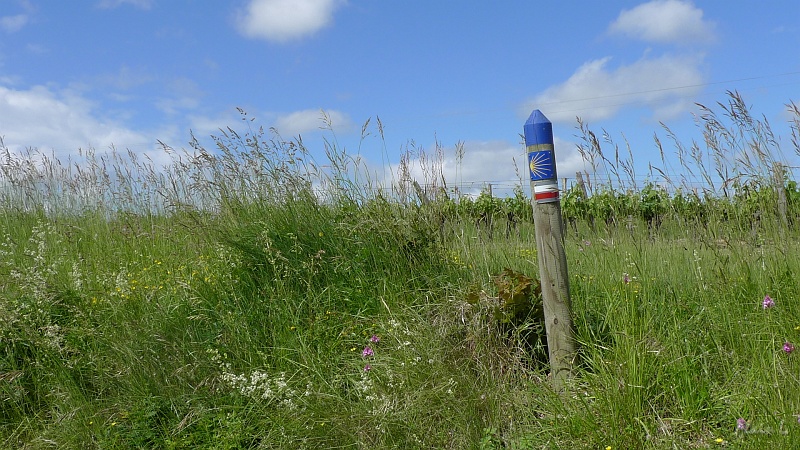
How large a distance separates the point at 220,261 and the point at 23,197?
5398 millimetres

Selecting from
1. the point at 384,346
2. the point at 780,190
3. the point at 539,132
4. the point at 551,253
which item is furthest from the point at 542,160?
the point at 780,190

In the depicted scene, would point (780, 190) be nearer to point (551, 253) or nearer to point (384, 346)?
point (551, 253)

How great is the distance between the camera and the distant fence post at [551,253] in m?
3.72

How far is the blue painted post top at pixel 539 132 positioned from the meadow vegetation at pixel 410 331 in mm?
Result: 774

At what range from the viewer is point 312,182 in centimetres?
571

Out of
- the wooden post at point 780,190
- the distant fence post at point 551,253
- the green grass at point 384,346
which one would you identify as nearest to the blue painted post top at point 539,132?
the distant fence post at point 551,253

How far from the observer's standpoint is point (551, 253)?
3.73 m

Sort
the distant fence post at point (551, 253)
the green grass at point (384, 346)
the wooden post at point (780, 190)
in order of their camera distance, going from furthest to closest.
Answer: the wooden post at point (780, 190)
the distant fence post at point (551, 253)
the green grass at point (384, 346)

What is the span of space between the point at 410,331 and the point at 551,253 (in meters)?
0.95

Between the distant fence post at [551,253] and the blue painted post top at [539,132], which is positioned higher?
the blue painted post top at [539,132]

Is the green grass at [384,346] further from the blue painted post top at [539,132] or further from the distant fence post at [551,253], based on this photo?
the blue painted post top at [539,132]

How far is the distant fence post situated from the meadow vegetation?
0.49 ft

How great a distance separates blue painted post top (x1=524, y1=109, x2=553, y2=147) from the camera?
3766 mm

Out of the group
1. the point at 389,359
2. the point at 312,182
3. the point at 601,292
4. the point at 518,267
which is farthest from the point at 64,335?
the point at 601,292
